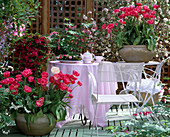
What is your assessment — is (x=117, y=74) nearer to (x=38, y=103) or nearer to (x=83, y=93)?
(x=83, y=93)

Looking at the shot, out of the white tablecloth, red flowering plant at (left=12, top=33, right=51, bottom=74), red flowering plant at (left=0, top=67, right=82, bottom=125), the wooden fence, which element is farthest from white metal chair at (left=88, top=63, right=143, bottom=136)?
the wooden fence

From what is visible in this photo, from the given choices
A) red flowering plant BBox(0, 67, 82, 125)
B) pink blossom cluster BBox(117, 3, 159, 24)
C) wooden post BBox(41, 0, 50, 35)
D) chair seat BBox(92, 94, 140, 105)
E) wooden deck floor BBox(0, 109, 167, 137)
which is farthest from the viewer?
wooden post BBox(41, 0, 50, 35)

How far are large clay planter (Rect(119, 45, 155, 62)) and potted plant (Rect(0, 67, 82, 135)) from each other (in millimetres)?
770

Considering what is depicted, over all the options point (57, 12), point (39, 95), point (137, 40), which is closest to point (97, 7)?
point (57, 12)

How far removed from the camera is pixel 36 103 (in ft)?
9.69

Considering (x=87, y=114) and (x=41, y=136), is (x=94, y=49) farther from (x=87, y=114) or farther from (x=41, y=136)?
(x=41, y=136)

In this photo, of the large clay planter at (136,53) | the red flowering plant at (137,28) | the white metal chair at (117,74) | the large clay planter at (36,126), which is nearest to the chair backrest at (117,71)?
the white metal chair at (117,74)

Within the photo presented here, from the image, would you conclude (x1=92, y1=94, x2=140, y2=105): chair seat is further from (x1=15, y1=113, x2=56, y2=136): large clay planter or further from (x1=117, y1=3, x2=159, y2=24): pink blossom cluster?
(x1=117, y1=3, x2=159, y2=24): pink blossom cluster

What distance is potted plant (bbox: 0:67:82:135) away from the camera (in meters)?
2.99

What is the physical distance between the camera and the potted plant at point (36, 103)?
9.80 feet

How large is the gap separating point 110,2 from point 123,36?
1.85 meters

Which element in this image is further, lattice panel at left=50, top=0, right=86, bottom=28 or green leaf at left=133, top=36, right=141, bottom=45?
lattice panel at left=50, top=0, right=86, bottom=28

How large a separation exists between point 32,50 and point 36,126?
1276 mm

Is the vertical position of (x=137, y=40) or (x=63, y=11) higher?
(x=63, y=11)
